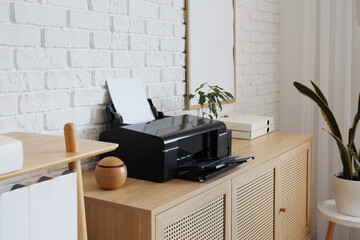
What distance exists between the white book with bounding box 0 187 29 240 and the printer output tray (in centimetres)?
75

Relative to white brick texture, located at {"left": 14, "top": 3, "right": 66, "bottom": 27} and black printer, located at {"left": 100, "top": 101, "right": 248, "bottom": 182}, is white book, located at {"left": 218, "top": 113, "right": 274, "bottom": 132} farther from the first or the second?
white brick texture, located at {"left": 14, "top": 3, "right": 66, "bottom": 27}

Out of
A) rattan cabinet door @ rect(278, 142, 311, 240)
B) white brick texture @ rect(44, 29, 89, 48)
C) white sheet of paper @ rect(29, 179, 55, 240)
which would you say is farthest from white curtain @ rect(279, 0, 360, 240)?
white sheet of paper @ rect(29, 179, 55, 240)

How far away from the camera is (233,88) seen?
2.89m

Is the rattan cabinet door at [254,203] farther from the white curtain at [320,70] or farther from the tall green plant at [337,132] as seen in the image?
the white curtain at [320,70]

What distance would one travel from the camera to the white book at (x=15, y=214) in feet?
3.24

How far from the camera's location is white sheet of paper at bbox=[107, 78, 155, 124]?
191cm

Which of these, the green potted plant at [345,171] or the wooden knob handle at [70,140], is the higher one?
the wooden knob handle at [70,140]

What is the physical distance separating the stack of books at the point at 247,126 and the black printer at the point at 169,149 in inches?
23.1

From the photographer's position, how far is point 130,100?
1969 millimetres

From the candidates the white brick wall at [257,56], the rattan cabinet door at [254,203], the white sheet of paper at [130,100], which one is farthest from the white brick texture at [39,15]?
the white brick wall at [257,56]

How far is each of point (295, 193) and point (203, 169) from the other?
1.03 meters

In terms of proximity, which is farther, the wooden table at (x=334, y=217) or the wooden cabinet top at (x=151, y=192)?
the wooden table at (x=334, y=217)

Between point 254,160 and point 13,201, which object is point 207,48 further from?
point 13,201

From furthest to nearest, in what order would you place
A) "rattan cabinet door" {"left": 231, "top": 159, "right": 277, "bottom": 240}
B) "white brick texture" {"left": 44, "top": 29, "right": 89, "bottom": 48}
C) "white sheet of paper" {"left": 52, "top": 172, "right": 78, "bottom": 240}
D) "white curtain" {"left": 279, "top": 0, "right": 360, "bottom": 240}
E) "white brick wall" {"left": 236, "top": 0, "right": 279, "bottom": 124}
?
"white curtain" {"left": 279, "top": 0, "right": 360, "bottom": 240}
"white brick wall" {"left": 236, "top": 0, "right": 279, "bottom": 124}
"rattan cabinet door" {"left": 231, "top": 159, "right": 277, "bottom": 240}
"white brick texture" {"left": 44, "top": 29, "right": 89, "bottom": 48}
"white sheet of paper" {"left": 52, "top": 172, "right": 78, "bottom": 240}
